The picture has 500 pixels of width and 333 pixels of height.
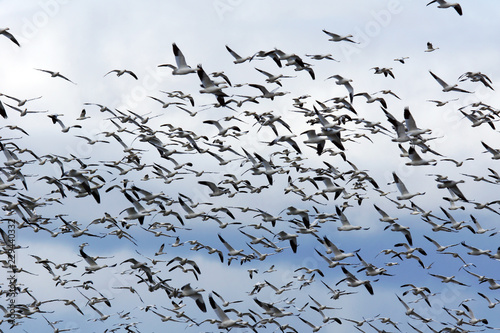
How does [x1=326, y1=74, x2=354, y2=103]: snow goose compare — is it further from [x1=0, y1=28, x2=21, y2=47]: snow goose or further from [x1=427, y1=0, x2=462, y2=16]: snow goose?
[x1=0, y1=28, x2=21, y2=47]: snow goose

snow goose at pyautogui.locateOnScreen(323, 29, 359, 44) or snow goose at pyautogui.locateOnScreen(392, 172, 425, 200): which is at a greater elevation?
snow goose at pyautogui.locateOnScreen(323, 29, 359, 44)

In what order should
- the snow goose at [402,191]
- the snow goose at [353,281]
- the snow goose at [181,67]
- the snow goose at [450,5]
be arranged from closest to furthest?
the snow goose at [181,67], the snow goose at [450,5], the snow goose at [402,191], the snow goose at [353,281]

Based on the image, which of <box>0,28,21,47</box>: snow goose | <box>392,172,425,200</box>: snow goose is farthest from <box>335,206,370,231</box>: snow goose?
<box>0,28,21,47</box>: snow goose

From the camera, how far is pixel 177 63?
4400 cm

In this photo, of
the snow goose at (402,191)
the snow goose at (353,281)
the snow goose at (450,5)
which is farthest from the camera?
the snow goose at (353,281)

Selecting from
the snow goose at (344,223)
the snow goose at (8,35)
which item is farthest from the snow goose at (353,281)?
the snow goose at (8,35)

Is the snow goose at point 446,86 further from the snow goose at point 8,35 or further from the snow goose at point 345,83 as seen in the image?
the snow goose at point 8,35

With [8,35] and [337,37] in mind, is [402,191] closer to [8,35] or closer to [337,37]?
[337,37]

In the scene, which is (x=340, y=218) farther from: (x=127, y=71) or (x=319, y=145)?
(x=127, y=71)

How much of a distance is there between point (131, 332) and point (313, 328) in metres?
10.8

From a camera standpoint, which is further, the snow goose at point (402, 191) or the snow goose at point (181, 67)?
the snow goose at point (402, 191)

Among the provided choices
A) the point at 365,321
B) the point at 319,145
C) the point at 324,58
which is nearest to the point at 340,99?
the point at 324,58

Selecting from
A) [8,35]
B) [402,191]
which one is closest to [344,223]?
[402,191]

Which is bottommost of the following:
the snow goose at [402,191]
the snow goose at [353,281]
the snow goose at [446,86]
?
the snow goose at [353,281]
